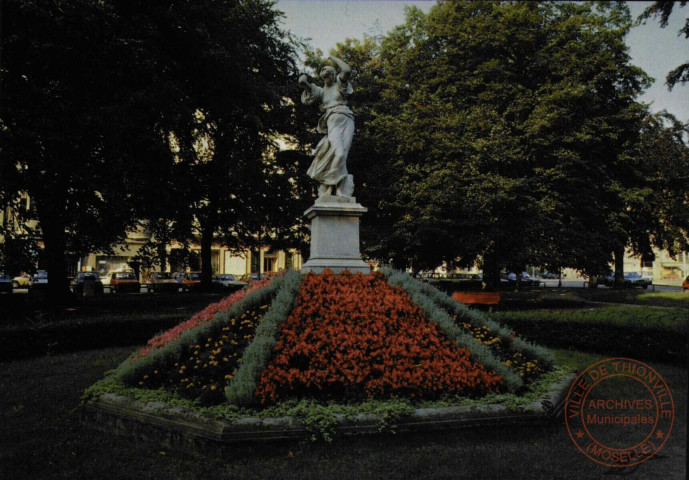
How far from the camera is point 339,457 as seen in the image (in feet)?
14.9

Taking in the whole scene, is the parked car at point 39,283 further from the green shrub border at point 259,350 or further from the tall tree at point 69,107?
the green shrub border at point 259,350

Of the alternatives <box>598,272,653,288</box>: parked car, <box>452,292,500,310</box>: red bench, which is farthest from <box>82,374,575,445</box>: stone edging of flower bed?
<box>598,272,653,288</box>: parked car

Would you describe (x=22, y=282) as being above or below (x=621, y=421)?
below

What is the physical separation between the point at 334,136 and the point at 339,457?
6.66 meters

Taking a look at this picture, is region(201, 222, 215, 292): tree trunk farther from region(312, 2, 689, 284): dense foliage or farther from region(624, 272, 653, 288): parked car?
region(624, 272, 653, 288): parked car

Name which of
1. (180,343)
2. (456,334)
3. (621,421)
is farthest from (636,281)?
(180,343)

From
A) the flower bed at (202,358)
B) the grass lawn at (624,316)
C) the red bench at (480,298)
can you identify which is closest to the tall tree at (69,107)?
the flower bed at (202,358)

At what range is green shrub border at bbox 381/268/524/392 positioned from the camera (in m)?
5.99

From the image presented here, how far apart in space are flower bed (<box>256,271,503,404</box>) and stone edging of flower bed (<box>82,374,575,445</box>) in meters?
0.57

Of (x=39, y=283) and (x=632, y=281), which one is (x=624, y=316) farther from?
(x=632, y=281)

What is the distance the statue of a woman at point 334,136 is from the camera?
961 cm

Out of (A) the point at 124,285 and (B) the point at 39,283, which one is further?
(B) the point at 39,283

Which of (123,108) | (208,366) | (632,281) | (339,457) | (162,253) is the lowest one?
(632,281)

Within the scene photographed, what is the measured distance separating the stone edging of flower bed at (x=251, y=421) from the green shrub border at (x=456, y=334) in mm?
473
